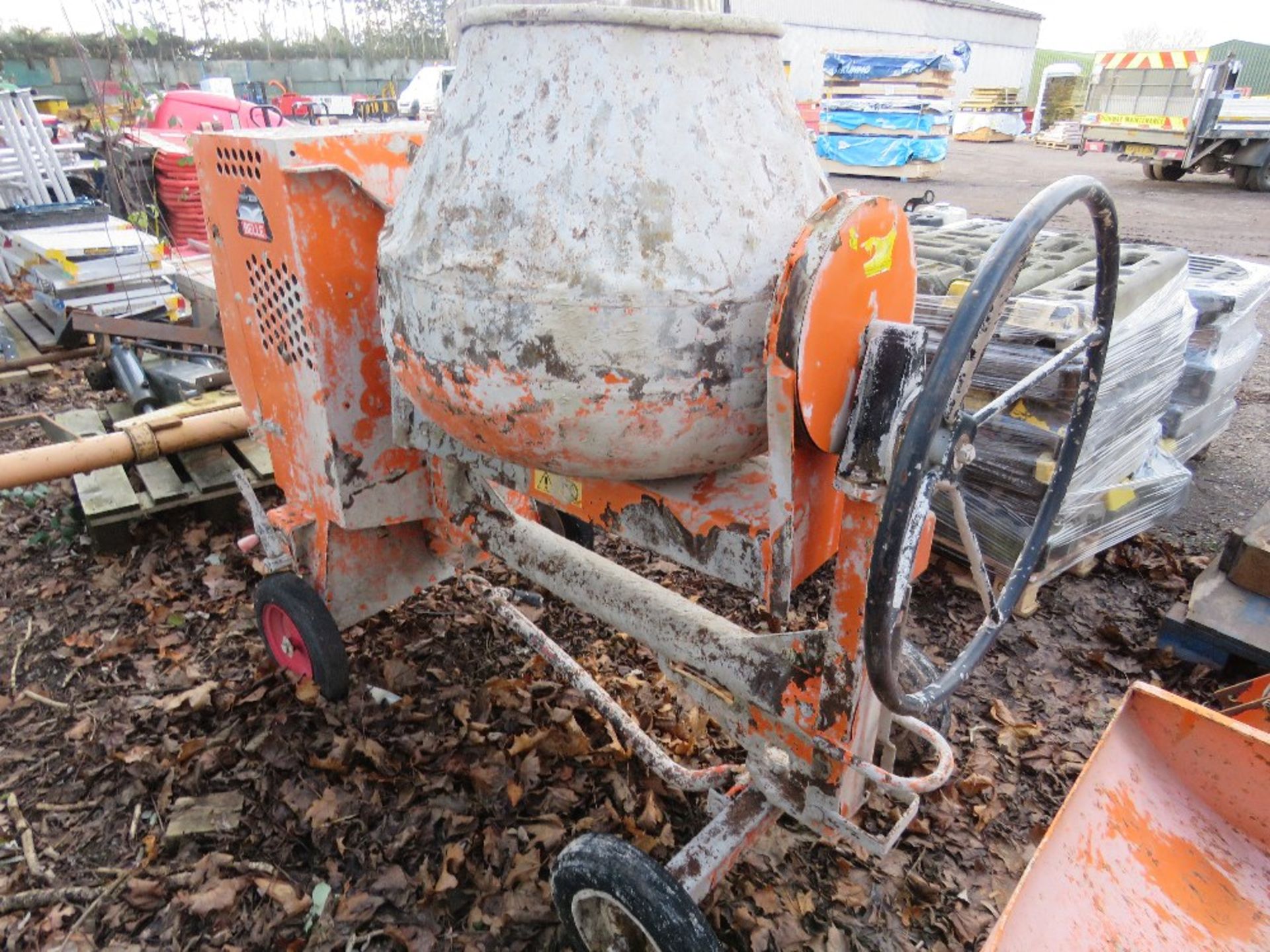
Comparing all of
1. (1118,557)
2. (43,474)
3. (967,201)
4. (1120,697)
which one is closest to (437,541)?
(43,474)

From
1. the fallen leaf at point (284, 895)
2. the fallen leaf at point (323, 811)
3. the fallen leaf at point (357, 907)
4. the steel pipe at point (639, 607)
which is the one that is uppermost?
the steel pipe at point (639, 607)

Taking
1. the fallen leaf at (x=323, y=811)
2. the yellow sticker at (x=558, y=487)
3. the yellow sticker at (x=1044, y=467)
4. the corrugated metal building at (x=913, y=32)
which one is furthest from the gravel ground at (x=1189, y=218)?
the corrugated metal building at (x=913, y=32)

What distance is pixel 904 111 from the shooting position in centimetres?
1518

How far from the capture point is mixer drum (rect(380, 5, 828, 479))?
4.88ft

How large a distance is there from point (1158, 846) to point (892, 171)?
627 inches

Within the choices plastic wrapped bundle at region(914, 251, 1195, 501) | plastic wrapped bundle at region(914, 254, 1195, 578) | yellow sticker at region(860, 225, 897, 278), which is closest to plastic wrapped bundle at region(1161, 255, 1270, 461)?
plastic wrapped bundle at region(914, 254, 1195, 578)

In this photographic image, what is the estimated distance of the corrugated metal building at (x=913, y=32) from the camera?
98.6 feet

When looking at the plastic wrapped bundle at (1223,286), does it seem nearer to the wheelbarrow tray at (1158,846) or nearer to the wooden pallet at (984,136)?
the wheelbarrow tray at (1158,846)

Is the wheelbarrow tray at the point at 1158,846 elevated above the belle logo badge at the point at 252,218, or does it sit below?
below

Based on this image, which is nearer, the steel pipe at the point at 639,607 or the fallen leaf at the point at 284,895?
the steel pipe at the point at 639,607

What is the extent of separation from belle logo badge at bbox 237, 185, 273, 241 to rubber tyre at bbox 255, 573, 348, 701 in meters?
1.21

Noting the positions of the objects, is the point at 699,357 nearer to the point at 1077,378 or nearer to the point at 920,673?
the point at 920,673

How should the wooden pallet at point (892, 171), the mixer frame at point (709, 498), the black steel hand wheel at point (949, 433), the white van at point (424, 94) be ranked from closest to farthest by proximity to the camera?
the black steel hand wheel at point (949, 433) < the mixer frame at point (709, 498) < the white van at point (424, 94) < the wooden pallet at point (892, 171)

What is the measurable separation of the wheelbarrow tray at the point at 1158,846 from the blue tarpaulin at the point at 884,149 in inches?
608
